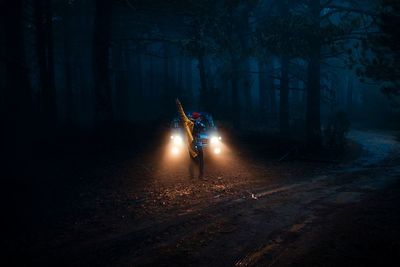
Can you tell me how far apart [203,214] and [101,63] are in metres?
10.5

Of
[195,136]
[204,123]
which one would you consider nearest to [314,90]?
[204,123]

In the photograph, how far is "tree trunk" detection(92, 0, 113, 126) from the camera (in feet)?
54.9

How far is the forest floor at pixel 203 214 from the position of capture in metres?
6.09

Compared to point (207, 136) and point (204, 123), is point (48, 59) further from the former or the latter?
point (207, 136)

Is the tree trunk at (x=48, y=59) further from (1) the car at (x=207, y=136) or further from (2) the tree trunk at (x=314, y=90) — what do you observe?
(2) the tree trunk at (x=314, y=90)

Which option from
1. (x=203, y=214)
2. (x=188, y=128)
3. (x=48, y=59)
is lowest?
(x=203, y=214)

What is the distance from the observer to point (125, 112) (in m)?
29.5

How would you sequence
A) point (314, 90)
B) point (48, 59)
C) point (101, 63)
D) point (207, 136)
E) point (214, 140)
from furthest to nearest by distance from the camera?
point (314, 90) → point (48, 59) → point (101, 63) → point (214, 140) → point (207, 136)

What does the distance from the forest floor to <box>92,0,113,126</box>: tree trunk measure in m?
3.08

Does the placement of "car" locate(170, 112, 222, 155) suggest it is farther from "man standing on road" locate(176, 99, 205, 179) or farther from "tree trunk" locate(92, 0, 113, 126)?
"tree trunk" locate(92, 0, 113, 126)

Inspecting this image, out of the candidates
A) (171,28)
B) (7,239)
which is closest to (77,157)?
(7,239)

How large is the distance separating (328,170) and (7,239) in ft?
37.5

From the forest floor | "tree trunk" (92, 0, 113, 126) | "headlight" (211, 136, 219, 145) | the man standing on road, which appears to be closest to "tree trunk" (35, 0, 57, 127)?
"tree trunk" (92, 0, 113, 126)

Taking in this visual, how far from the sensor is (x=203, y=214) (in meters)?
8.41
